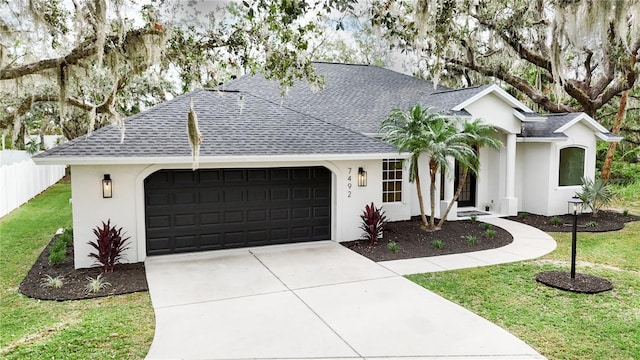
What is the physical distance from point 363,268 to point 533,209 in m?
8.27

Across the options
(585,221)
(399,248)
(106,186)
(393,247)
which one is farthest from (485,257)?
(106,186)

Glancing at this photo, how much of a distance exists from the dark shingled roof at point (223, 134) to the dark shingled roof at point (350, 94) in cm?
189

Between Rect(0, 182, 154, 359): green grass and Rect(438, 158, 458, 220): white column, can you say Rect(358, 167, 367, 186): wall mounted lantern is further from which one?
Rect(0, 182, 154, 359): green grass

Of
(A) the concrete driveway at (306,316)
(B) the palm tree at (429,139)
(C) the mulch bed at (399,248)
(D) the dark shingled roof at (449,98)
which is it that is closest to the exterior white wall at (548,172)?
(C) the mulch bed at (399,248)

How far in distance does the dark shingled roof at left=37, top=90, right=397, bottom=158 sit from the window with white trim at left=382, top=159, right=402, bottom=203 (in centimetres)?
215

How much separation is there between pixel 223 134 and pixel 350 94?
6341 mm

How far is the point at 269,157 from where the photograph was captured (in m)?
9.05

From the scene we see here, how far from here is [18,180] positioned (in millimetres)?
15398

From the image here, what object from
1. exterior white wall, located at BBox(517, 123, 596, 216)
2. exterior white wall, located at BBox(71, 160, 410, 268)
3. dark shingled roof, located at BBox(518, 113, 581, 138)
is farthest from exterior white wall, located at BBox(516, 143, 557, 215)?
exterior white wall, located at BBox(71, 160, 410, 268)

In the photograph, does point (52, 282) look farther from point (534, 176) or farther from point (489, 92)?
point (534, 176)

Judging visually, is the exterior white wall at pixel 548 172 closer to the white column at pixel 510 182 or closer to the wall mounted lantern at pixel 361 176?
the white column at pixel 510 182

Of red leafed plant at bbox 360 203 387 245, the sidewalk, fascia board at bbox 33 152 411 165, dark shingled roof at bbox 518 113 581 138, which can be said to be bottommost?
the sidewalk

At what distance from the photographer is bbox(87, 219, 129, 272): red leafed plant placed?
7898 mm

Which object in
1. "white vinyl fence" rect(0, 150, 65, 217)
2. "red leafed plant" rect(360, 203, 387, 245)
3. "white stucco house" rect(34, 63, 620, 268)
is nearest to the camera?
"white stucco house" rect(34, 63, 620, 268)
